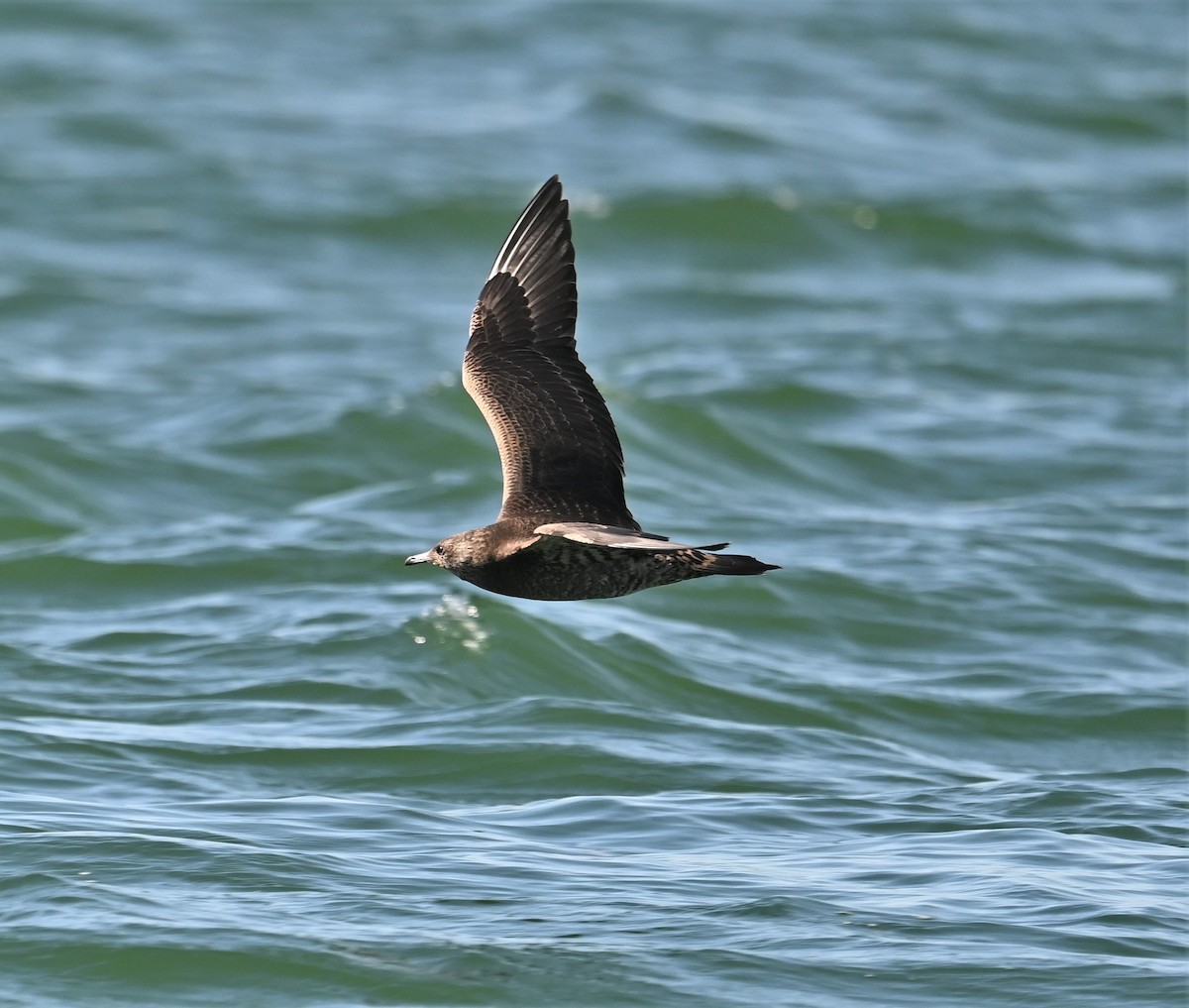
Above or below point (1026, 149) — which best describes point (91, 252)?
below

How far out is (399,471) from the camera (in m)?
14.9

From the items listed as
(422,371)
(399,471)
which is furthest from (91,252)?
(399,471)

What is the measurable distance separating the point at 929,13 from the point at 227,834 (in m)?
23.6

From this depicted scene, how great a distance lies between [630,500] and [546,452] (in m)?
6.19

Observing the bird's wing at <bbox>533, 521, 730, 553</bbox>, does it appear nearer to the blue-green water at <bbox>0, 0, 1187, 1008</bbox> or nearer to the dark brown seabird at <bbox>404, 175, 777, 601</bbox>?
the dark brown seabird at <bbox>404, 175, 777, 601</bbox>

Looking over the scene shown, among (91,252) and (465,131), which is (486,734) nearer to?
(91,252)

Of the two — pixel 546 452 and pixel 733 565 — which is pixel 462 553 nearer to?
pixel 546 452

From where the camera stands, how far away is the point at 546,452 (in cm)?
826

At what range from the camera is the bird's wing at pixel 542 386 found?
811 centimetres

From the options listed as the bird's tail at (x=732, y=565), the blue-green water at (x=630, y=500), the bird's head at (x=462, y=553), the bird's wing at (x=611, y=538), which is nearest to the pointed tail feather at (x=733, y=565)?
the bird's tail at (x=732, y=565)

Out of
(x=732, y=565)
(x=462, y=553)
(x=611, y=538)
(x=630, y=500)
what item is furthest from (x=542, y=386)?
(x=630, y=500)

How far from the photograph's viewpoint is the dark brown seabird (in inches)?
286

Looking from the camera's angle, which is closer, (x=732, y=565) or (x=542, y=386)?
(x=732, y=565)

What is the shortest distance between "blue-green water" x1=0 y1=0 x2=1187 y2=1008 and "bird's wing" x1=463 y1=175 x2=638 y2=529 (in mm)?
1471
